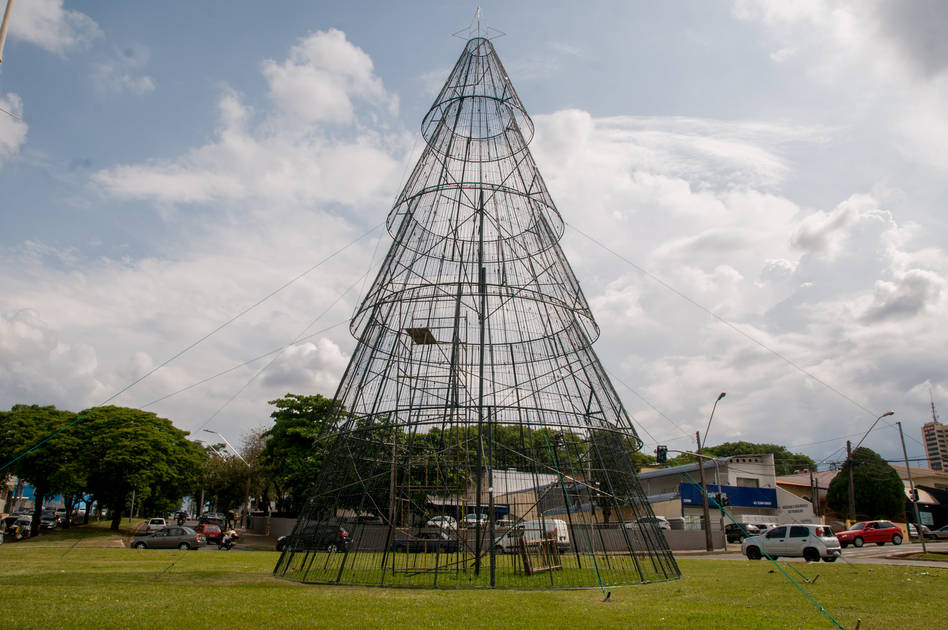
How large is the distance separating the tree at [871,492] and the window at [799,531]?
3114 centimetres

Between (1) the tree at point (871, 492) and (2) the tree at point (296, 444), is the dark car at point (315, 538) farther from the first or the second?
(1) the tree at point (871, 492)

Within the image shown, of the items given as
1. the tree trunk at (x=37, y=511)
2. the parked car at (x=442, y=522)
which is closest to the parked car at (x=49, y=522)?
the tree trunk at (x=37, y=511)

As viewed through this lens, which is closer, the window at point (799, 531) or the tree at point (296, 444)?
the window at point (799, 531)

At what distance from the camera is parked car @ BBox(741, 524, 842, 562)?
2239 centimetres

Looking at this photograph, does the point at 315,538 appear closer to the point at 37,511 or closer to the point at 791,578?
the point at 791,578

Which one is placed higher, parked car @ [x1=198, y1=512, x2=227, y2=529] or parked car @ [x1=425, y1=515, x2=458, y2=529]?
parked car @ [x1=425, y1=515, x2=458, y2=529]

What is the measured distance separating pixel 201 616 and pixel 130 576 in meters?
8.11

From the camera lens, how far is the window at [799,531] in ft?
76.3

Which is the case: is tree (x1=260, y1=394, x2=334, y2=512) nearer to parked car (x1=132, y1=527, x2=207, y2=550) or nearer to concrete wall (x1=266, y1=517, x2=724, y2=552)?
concrete wall (x1=266, y1=517, x2=724, y2=552)

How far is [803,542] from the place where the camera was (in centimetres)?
2305

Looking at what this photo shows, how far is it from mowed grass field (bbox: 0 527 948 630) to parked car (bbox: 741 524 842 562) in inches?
299

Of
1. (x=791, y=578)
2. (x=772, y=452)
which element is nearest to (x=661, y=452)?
(x=791, y=578)

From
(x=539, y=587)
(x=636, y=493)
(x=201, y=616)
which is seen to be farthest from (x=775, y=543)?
(x=201, y=616)

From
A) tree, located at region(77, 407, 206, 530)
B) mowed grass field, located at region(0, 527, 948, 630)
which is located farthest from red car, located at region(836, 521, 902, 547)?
tree, located at region(77, 407, 206, 530)
